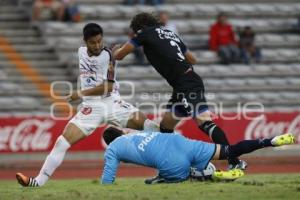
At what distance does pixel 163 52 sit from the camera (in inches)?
450

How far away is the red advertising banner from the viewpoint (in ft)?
62.8

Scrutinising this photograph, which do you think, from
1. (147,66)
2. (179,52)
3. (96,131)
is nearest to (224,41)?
(147,66)

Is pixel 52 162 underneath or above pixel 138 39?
underneath

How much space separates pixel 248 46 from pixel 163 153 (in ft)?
43.6

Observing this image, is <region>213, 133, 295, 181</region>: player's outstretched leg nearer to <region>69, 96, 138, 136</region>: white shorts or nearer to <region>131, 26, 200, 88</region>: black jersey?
<region>131, 26, 200, 88</region>: black jersey

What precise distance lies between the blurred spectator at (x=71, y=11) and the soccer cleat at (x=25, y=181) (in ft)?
40.2

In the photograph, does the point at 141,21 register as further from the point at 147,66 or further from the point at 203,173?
the point at 147,66

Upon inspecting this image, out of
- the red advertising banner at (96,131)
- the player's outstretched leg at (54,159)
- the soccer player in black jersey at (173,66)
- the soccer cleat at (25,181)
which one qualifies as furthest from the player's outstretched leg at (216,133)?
the red advertising banner at (96,131)

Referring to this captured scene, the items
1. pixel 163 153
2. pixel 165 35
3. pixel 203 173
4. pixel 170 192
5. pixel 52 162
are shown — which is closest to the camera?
pixel 170 192

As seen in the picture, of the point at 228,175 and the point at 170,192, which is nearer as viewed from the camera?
the point at 170,192

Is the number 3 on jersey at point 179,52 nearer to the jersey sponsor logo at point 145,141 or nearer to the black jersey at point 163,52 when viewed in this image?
the black jersey at point 163,52

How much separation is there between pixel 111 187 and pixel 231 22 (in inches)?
581

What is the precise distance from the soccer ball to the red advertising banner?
886 cm

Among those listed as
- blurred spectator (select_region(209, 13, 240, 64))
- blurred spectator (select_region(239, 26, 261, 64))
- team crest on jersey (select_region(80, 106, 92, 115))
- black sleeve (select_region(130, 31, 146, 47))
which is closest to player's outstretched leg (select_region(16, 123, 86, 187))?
team crest on jersey (select_region(80, 106, 92, 115))
